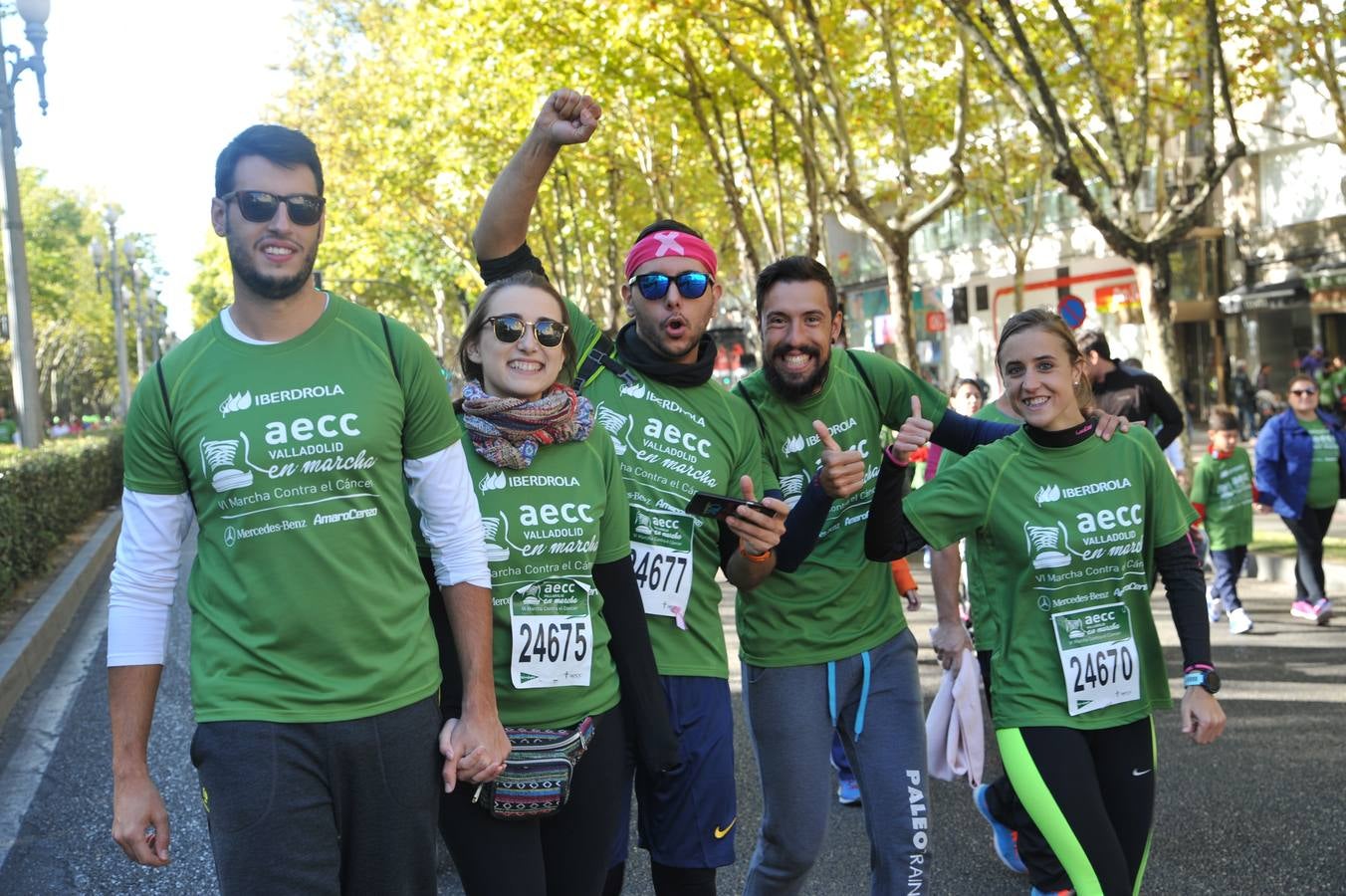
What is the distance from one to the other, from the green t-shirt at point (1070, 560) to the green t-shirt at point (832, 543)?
0.22 meters

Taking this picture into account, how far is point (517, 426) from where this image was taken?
128 inches

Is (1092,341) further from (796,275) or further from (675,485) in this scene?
(675,485)

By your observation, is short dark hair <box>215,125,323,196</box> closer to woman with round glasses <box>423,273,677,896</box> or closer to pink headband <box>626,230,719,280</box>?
woman with round glasses <box>423,273,677,896</box>

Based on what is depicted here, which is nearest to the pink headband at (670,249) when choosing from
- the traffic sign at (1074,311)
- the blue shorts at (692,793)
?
the blue shorts at (692,793)

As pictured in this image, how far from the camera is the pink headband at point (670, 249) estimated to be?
3926 mm

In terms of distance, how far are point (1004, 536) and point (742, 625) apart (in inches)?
29.8

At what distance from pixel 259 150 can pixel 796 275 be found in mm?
1729

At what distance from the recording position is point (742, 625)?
13.6 feet

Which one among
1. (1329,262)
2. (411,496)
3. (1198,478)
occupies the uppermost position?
(1329,262)

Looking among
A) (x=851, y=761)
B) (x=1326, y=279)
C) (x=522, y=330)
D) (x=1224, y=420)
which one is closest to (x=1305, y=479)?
(x=1224, y=420)

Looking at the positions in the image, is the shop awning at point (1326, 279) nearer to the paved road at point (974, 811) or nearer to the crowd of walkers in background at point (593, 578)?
the paved road at point (974, 811)

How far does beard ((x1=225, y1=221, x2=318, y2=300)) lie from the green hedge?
8843 millimetres

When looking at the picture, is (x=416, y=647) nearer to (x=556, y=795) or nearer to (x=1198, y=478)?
(x=556, y=795)

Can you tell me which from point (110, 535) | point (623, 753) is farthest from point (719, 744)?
point (110, 535)
